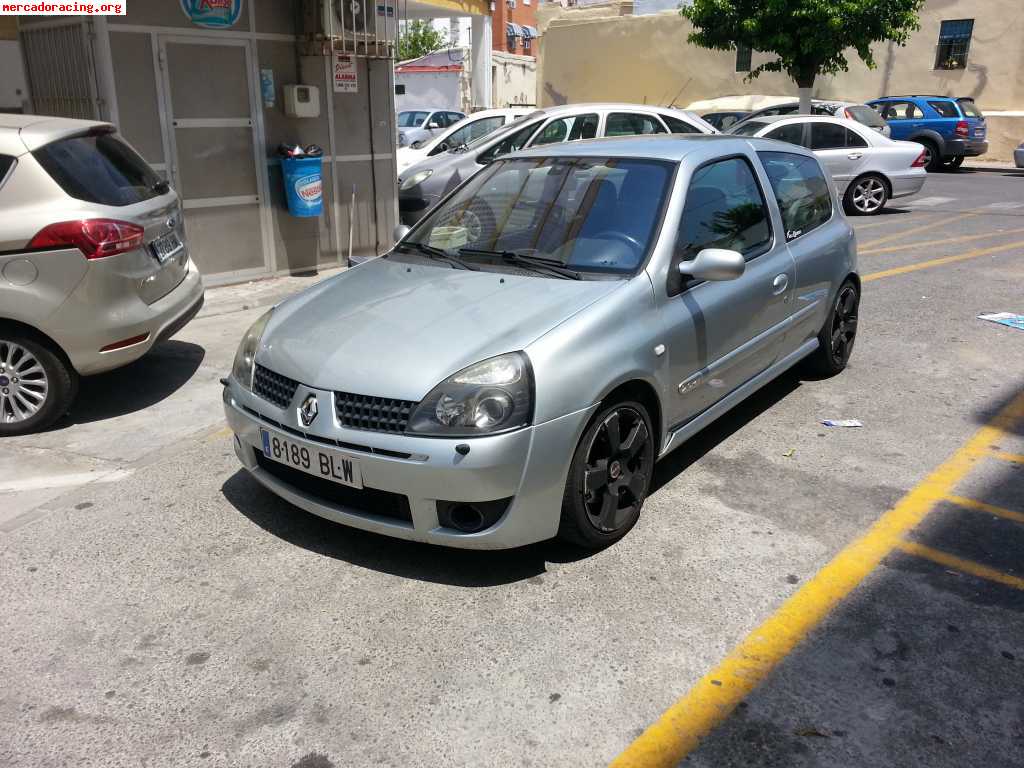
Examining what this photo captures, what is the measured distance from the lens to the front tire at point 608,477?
Result: 3.52 metres

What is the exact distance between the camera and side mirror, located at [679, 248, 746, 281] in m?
3.94

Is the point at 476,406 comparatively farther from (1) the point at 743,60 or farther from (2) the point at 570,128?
(1) the point at 743,60

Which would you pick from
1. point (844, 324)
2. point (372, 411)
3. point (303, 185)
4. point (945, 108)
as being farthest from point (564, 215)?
point (945, 108)

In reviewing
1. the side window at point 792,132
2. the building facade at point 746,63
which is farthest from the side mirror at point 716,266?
the building facade at point 746,63

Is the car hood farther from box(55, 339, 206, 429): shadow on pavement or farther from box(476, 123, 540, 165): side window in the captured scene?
box(476, 123, 540, 165): side window

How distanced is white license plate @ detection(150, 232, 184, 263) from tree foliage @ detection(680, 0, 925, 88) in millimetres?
17099

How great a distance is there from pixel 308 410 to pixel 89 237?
2.32 m

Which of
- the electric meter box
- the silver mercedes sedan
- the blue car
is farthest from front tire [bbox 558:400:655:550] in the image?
the blue car

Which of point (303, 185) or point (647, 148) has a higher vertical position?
point (647, 148)

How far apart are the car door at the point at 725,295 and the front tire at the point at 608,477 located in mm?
303

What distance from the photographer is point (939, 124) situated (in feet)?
69.1

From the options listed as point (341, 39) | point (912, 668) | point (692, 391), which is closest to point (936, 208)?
point (341, 39)

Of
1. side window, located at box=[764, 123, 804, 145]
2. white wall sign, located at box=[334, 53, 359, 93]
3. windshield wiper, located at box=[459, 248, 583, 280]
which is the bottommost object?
side window, located at box=[764, 123, 804, 145]
